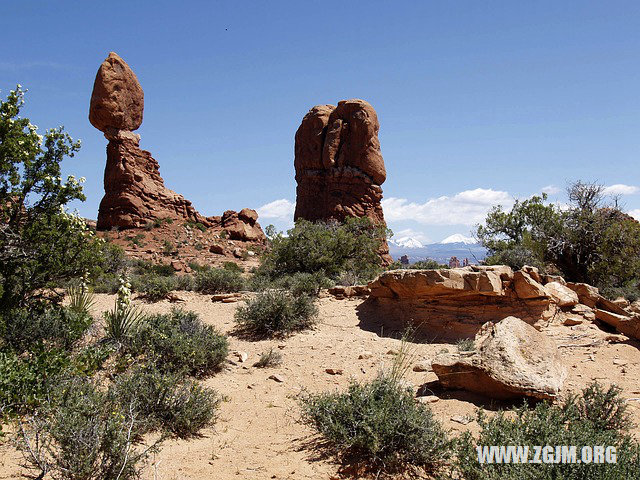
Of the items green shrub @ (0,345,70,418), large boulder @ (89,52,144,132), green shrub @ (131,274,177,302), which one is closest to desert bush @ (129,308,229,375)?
green shrub @ (0,345,70,418)

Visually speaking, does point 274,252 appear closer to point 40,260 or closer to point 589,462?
point 40,260

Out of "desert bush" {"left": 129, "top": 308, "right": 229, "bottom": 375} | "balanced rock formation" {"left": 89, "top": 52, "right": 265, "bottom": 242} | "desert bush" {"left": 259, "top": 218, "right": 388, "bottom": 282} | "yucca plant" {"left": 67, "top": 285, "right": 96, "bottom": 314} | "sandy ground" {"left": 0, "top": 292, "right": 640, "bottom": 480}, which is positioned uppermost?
"balanced rock formation" {"left": 89, "top": 52, "right": 265, "bottom": 242}

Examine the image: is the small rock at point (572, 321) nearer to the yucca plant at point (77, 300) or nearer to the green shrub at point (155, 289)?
the yucca plant at point (77, 300)

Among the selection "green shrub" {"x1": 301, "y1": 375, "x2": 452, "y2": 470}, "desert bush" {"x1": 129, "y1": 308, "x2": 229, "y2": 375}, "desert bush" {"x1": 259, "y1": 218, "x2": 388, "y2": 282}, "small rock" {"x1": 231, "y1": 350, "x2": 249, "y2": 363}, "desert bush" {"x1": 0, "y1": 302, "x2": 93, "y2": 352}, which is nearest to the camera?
"green shrub" {"x1": 301, "y1": 375, "x2": 452, "y2": 470}

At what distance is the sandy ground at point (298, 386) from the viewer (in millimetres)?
4062

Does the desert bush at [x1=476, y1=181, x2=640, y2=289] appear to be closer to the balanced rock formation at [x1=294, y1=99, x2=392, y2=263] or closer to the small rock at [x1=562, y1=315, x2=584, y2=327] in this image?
the small rock at [x1=562, y1=315, x2=584, y2=327]

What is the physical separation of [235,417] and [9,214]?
15.3 feet

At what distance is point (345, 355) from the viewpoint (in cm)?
769

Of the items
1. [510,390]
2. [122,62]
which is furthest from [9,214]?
[122,62]

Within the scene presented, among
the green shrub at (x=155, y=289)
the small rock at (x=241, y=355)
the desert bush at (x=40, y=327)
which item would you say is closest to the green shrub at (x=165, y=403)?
the desert bush at (x=40, y=327)

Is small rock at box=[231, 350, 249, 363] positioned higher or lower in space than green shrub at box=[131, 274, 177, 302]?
lower

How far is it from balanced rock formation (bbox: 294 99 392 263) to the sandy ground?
2507 centimetres

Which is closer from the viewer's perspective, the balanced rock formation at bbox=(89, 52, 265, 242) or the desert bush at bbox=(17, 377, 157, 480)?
the desert bush at bbox=(17, 377, 157, 480)

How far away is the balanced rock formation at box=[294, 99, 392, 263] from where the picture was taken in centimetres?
3534
